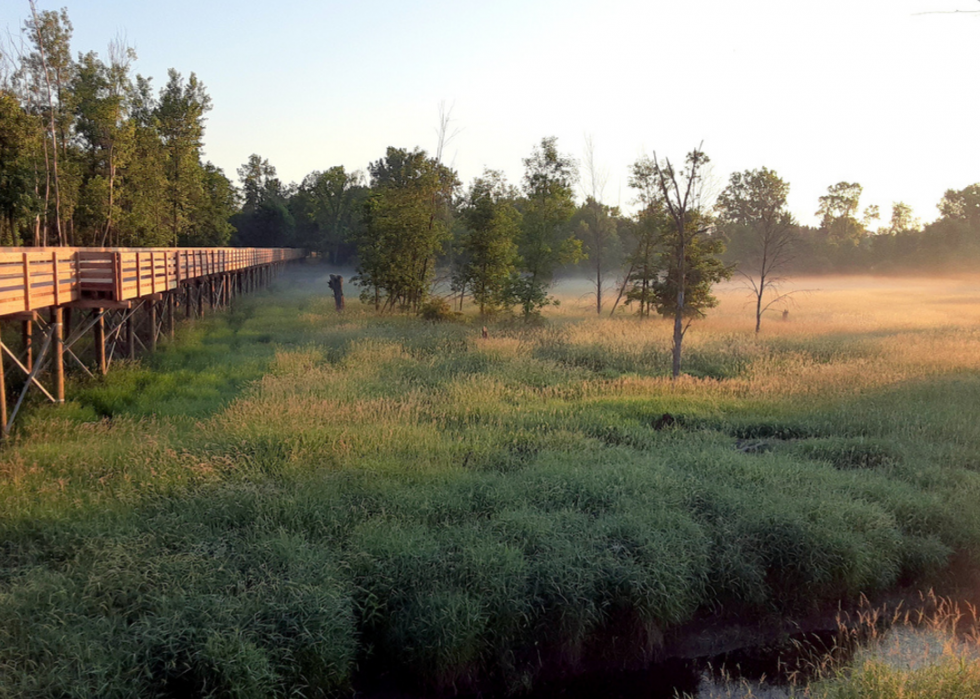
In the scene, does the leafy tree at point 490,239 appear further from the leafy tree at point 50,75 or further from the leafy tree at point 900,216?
the leafy tree at point 900,216

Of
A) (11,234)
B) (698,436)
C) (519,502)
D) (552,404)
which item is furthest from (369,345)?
(11,234)

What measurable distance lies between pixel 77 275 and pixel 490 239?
15486mm

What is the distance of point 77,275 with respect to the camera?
475 inches

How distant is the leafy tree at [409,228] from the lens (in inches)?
1075

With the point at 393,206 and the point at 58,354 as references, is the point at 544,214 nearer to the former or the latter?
the point at 393,206

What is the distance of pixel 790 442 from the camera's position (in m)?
10.3

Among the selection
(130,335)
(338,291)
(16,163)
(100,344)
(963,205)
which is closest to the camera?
(100,344)

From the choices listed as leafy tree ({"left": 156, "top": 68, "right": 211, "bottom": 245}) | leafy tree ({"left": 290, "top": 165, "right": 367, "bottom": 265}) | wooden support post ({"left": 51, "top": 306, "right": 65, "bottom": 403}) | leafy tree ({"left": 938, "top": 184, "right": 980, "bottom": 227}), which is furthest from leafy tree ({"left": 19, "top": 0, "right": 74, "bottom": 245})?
A: leafy tree ({"left": 938, "top": 184, "right": 980, "bottom": 227})

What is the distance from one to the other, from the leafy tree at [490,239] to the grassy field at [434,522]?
12.7 metres

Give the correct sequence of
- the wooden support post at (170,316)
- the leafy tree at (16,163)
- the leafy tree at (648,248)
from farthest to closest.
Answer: the leafy tree at (648,248)
the leafy tree at (16,163)
the wooden support post at (170,316)

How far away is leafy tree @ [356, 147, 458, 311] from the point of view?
27312mm

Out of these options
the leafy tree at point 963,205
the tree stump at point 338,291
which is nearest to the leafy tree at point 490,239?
the tree stump at point 338,291

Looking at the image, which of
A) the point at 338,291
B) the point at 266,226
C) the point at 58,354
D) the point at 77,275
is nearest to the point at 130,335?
the point at 77,275

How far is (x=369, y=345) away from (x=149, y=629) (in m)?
13.1
